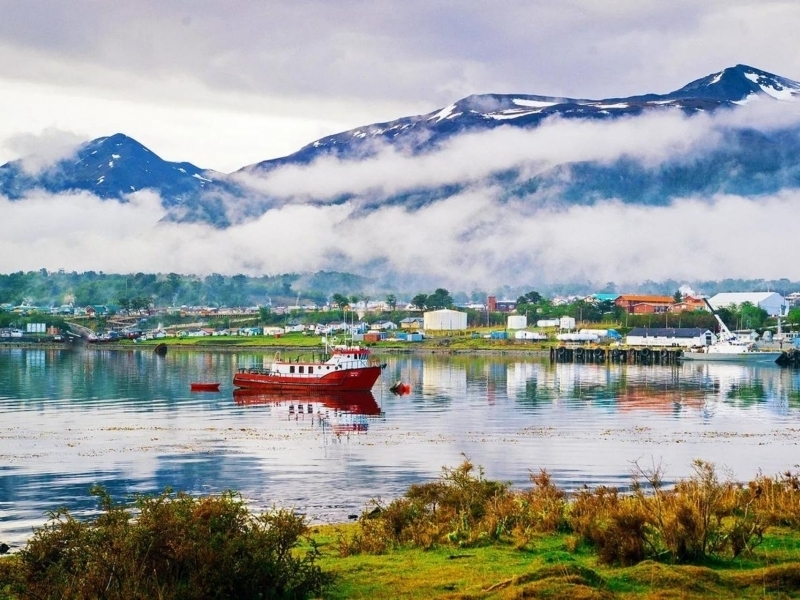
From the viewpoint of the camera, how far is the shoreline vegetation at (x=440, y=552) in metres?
11.9

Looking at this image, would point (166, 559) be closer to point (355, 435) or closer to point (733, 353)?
point (355, 435)

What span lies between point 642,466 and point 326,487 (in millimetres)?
11758

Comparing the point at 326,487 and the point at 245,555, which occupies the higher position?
the point at 245,555

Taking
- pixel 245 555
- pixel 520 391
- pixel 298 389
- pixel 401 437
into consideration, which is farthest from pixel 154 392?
pixel 245 555

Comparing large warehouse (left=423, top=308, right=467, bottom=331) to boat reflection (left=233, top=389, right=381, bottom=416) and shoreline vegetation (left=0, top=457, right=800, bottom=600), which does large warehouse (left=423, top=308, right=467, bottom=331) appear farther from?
shoreline vegetation (left=0, top=457, right=800, bottom=600)

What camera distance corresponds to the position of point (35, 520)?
79.8 feet

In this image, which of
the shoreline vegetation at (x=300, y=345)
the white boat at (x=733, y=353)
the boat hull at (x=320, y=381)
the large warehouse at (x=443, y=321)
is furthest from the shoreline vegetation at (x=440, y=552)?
the large warehouse at (x=443, y=321)

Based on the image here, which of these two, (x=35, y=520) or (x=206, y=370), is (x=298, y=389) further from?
(x=35, y=520)

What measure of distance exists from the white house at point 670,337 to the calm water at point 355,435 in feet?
180

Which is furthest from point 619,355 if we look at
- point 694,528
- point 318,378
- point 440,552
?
point 694,528

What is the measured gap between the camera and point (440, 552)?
16.1 m

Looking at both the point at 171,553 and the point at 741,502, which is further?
the point at 741,502

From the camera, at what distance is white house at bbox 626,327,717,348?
469ft

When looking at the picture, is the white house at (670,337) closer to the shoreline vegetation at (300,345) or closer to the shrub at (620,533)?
the shoreline vegetation at (300,345)
